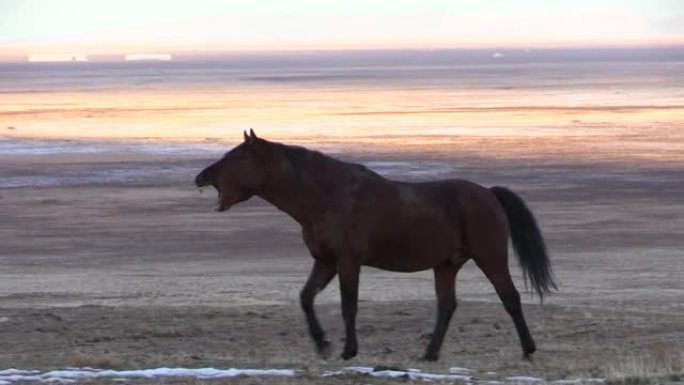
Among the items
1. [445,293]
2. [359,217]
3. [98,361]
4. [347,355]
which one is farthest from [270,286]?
[98,361]

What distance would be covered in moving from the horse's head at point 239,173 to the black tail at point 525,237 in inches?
70.9

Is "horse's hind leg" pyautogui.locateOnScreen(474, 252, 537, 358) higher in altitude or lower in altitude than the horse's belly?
lower

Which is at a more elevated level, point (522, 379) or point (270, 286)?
point (522, 379)

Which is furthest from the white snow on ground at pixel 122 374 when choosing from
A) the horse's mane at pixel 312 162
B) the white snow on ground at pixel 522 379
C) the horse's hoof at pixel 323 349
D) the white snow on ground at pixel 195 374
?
the horse's mane at pixel 312 162

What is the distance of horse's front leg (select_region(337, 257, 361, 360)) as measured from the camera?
40.9ft

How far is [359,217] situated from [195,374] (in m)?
2.15

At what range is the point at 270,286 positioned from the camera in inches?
738

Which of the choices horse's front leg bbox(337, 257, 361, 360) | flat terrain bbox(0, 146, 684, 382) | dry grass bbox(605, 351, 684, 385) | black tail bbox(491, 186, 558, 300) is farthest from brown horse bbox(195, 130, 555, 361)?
dry grass bbox(605, 351, 684, 385)

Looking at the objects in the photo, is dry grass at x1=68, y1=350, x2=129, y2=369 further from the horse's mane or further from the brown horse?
the horse's mane

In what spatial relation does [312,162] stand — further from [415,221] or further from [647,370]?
[647,370]

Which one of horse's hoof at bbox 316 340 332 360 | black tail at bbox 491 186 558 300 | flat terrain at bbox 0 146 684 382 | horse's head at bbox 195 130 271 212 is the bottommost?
flat terrain at bbox 0 146 684 382

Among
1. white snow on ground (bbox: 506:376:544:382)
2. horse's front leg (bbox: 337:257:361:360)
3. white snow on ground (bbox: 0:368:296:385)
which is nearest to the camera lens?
white snow on ground (bbox: 0:368:296:385)

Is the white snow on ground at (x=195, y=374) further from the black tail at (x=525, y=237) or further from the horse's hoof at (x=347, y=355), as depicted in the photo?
the black tail at (x=525, y=237)

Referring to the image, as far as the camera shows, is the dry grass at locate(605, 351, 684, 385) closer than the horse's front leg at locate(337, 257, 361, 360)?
Yes
